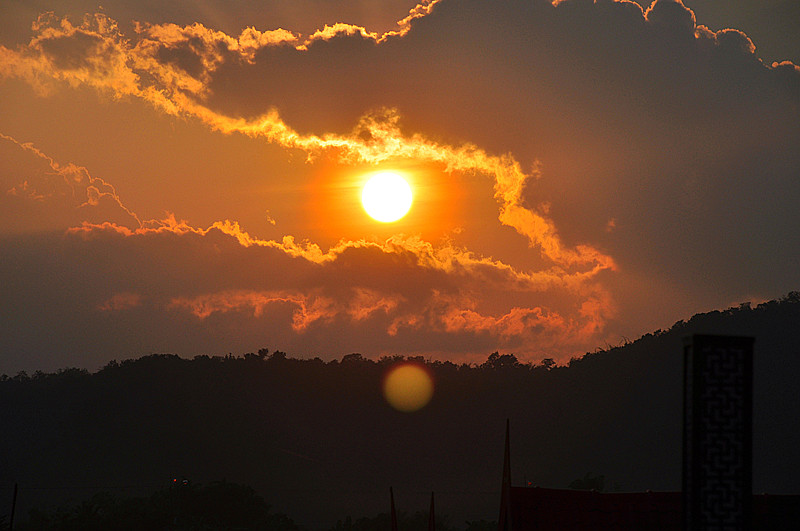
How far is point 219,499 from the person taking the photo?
77.6 meters

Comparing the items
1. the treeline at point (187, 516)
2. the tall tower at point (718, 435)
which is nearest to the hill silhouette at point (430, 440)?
the treeline at point (187, 516)

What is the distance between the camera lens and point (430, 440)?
190875mm

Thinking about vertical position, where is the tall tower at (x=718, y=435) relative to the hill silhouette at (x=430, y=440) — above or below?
above

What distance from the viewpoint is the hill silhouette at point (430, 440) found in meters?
153

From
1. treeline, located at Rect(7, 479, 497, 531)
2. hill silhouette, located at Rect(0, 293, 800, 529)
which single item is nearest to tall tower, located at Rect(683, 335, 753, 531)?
treeline, located at Rect(7, 479, 497, 531)

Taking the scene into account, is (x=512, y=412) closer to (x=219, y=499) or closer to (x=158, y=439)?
(x=158, y=439)

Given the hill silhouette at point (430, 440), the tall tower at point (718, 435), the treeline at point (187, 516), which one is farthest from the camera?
the hill silhouette at point (430, 440)

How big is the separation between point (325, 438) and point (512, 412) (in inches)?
1580

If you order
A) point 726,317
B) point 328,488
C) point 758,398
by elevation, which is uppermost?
point 726,317

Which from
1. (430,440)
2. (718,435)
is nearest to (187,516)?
(718,435)

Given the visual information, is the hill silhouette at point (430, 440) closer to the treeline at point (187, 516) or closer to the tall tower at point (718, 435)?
the treeline at point (187, 516)

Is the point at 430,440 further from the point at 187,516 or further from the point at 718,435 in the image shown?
the point at 718,435

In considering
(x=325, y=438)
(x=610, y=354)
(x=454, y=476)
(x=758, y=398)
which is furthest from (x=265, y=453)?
(x=758, y=398)

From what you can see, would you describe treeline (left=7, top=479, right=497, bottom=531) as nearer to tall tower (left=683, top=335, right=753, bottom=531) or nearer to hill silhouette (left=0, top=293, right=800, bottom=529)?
tall tower (left=683, top=335, right=753, bottom=531)
